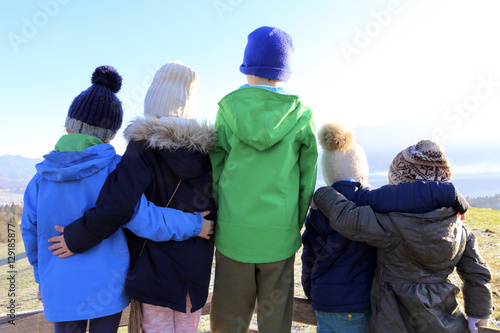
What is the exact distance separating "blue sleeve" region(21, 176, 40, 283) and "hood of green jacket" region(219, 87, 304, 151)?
1.41 meters

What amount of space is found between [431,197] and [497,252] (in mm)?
4775

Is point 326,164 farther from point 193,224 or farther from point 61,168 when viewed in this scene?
point 61,168

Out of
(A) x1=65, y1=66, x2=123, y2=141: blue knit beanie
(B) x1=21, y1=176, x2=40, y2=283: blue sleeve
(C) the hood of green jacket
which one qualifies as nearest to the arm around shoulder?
(C) the hood of green jacket

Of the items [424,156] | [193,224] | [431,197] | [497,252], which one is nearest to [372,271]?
[431,197]

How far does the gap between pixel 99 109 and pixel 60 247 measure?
0.94 metres

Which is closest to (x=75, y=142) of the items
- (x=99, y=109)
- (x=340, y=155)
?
(x=99, y=109)

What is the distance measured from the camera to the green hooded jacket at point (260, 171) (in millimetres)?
2107

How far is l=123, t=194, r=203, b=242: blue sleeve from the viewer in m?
2.03

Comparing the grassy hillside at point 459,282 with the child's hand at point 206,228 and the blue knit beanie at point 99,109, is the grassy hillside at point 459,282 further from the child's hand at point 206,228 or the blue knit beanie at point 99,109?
the child's hand at point 206,228

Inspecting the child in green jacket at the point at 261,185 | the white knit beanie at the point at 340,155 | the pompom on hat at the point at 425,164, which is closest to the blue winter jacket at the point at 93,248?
the child in green jacket at the point at 261,185

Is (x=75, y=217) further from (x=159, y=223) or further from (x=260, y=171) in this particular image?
(x=260, y=171)

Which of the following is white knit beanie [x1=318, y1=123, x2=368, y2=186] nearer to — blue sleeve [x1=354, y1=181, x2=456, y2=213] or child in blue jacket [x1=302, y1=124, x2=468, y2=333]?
child in blue jacket [x1=302, y1=124, x2=468, y2=333]

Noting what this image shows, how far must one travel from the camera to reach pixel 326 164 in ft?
7.96

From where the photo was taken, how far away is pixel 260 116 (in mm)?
2094
